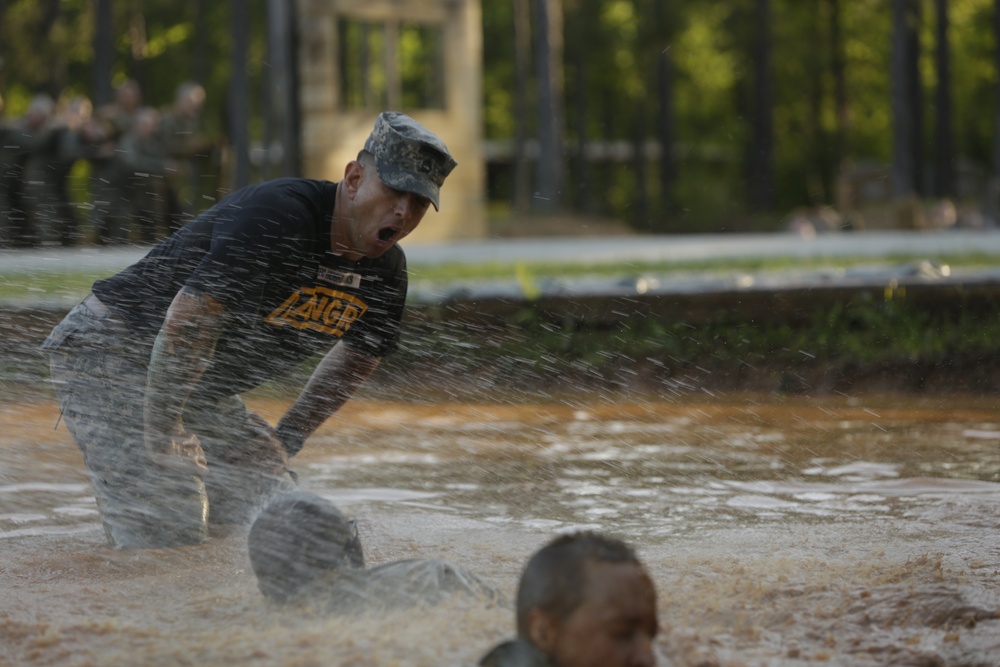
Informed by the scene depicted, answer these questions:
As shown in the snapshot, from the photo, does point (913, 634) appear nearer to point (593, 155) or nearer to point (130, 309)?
point (130, 309)

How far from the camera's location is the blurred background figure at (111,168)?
53.9 ft

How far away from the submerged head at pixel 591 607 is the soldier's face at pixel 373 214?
4.69ft

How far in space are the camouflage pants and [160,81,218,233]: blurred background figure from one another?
12033 mm

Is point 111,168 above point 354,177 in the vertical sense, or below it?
below

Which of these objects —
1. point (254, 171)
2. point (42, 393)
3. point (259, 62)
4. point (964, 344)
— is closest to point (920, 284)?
point (964, 344)

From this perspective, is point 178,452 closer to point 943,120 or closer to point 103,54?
point 103,54

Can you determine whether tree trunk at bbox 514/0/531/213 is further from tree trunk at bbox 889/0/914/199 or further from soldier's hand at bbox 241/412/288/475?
soldier's hand at bbox 241/412/288/475

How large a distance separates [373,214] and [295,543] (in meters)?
1.00

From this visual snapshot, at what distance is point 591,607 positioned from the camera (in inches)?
111

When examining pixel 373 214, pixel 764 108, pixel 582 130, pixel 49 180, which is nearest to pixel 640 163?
pixel 582 130

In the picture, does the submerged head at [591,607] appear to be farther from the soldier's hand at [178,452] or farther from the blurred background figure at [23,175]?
the blurred background figure at [23,175]

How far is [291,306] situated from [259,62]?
39.5 m

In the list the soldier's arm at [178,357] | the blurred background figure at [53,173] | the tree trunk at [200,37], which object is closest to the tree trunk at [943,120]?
the tree trunk at [200,37]

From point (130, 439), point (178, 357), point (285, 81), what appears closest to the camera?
point (178, 357)
